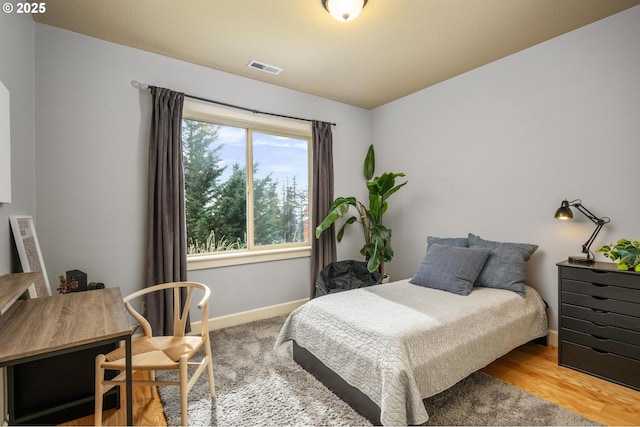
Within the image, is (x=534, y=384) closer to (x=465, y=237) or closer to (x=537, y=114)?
(x=465, y=237)

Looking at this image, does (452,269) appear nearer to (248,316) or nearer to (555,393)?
(555,393)

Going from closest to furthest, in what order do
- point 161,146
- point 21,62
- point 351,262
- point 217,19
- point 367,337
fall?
point 367,337 < point 21,62 < point 217,19 < point 161,146 < point 351,262

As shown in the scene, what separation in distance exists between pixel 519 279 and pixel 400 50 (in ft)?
7.27

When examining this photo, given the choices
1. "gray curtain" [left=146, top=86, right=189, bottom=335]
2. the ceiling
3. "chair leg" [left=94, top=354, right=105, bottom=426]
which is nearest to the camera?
"chair leg" [left=94, top=354, right=105, bottom=426]

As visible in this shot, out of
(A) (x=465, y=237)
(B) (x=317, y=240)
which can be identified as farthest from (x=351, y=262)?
(A) (x=465, y=237)

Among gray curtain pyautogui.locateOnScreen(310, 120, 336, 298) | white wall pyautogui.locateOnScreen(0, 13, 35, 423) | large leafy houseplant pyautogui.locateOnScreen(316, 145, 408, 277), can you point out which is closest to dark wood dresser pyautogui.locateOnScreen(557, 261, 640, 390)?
large leafy houseplant pyautogui.locateOnScreen(316, 145, 408, 277)

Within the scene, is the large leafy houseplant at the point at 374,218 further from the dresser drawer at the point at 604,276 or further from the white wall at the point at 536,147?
the dresser drawer at the point at 604,276

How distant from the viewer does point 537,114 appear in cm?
272

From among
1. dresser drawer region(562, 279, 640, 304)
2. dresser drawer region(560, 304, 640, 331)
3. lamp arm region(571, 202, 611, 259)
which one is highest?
lamp arm region(571, 202, 611, 259)

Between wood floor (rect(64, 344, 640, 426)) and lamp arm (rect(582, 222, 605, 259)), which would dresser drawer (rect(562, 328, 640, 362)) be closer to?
wood floor (rect(64, 344, 640, 426))

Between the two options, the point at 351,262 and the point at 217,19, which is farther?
the point at 351,262

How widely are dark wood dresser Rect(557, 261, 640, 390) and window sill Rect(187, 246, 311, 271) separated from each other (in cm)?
249

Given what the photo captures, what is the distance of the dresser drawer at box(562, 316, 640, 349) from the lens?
6.54ft

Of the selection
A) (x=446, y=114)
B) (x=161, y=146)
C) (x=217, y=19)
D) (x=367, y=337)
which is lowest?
(x=367, y=337)
